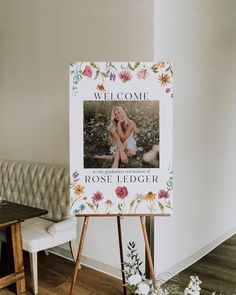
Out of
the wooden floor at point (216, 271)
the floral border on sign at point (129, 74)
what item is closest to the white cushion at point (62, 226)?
the wooden floor at point (216, 271)

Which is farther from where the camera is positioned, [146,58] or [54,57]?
[54,57]

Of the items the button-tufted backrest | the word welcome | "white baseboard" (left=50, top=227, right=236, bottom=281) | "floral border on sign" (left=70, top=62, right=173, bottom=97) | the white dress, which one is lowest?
"white baseboard" (left=50, top=227, right=236, bottom=281)

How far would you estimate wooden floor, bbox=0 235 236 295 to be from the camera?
2.90 metres

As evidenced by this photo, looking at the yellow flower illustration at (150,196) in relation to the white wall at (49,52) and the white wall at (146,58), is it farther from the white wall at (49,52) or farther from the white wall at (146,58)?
→ the white wall at (49,52)

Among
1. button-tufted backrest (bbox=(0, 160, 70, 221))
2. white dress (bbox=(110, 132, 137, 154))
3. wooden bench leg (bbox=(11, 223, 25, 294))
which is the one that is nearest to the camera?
white dress (bbox=(110, 132, 137, 154))

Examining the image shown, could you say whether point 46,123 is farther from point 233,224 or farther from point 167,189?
point 233,224

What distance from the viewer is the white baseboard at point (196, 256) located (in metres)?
3.15

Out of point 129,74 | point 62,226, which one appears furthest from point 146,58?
point 62,226

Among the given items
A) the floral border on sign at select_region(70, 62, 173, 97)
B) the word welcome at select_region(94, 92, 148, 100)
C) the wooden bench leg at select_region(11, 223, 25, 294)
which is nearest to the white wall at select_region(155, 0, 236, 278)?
the floral border on sign at select_region(70, 62, 173, 97)

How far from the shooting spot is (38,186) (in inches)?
142

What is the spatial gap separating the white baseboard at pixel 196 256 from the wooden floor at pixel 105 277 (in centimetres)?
4

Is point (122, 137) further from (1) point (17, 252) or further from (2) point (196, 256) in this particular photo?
(2) point (196, 256)

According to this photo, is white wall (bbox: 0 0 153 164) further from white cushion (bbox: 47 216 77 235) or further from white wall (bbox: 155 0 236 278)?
white cushion (bbox: 47 216 77 235)

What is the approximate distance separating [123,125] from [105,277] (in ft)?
5.27
